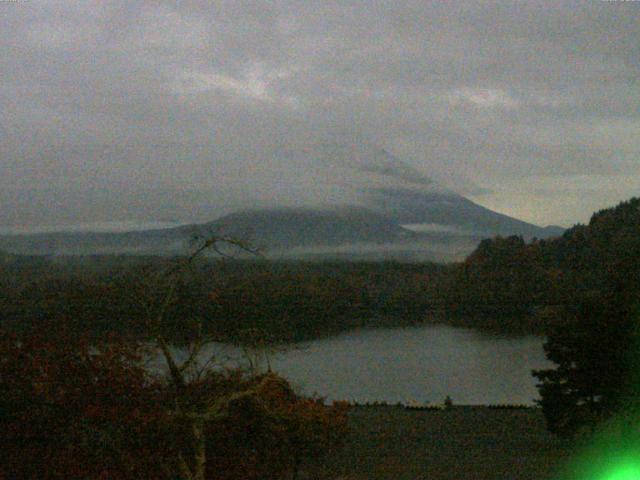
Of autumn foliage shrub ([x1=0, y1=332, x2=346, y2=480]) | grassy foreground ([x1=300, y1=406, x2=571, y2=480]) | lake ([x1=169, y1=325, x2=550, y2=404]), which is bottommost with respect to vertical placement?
lake ([x1=169, y1=325, x2=550, y2=404])

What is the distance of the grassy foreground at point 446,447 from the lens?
7422 mm

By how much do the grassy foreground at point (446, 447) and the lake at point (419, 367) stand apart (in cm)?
230

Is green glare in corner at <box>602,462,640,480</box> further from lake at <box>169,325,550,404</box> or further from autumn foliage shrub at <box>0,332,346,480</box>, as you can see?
lake at <box>169,325,550,404</box>

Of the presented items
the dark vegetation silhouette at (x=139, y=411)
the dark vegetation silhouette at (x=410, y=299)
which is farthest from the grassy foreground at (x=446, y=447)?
the dark vegetation silhouette at (x=139, y=411)

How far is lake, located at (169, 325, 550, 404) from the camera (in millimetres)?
16875

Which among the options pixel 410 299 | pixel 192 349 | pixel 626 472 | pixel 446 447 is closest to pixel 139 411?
pixel 192 349

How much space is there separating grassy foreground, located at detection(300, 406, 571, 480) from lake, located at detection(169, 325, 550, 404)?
2297 millimetres

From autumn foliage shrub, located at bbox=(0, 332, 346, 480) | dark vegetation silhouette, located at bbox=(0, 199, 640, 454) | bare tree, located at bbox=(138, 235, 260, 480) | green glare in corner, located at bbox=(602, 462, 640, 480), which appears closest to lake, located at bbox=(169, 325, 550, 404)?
dark vegetation silhouette, located at bbox=(0, 199, 640, 454)

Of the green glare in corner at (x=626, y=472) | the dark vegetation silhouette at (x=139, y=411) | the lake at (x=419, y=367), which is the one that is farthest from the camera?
the lake at (x=419, y=367)

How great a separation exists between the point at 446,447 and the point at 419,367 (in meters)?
11.6

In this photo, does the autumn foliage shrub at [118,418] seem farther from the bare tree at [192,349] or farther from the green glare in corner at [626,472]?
the green glare in corner at [626,472]

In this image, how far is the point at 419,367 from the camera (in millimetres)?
20844

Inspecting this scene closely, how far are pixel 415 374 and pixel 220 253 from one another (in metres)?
16.9

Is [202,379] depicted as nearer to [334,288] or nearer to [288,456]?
[288,456]
